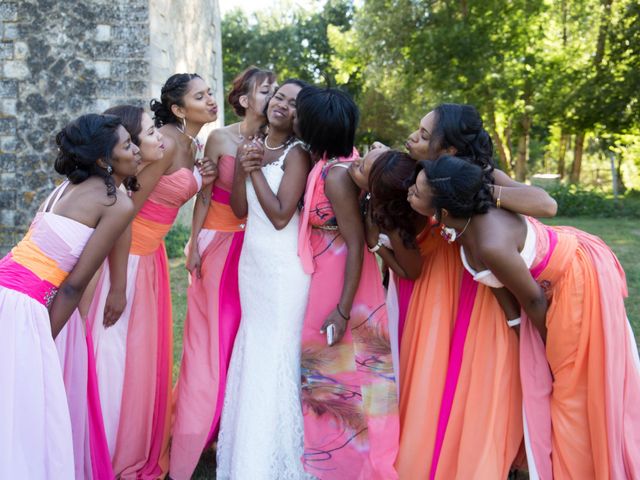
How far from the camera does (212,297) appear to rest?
3961 millimetres

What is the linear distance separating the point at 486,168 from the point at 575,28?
2441 centimetres

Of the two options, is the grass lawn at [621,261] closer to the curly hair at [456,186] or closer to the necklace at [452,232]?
the necklace at [452,232]

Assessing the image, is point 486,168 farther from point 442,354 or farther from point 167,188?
point 167,188

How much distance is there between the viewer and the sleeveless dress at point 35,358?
9.19ft

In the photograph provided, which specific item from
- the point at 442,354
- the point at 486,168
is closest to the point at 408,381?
the point at 442,354

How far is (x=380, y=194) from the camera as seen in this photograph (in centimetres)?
324

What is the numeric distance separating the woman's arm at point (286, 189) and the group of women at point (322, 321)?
0.04 ft

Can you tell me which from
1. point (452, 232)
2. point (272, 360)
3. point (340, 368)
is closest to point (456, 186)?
point (452, 232)

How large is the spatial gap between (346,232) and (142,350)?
1403mm

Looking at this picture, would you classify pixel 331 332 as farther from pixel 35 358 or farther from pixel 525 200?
pixel 35 358

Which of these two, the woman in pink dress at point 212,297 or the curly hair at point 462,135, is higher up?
the curly hair at point 462,135

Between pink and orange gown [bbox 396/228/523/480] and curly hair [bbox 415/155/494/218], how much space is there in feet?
1.67

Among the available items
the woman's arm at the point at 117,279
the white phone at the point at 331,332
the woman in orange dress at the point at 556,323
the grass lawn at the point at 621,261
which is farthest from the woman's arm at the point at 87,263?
the grass lawn at the point at 621,261

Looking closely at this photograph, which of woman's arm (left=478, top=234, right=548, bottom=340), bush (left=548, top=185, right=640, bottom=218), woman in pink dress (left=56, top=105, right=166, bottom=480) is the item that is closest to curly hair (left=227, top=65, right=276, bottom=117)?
woman in pink dress (left=56, top=105, right=166, bottom=480)
